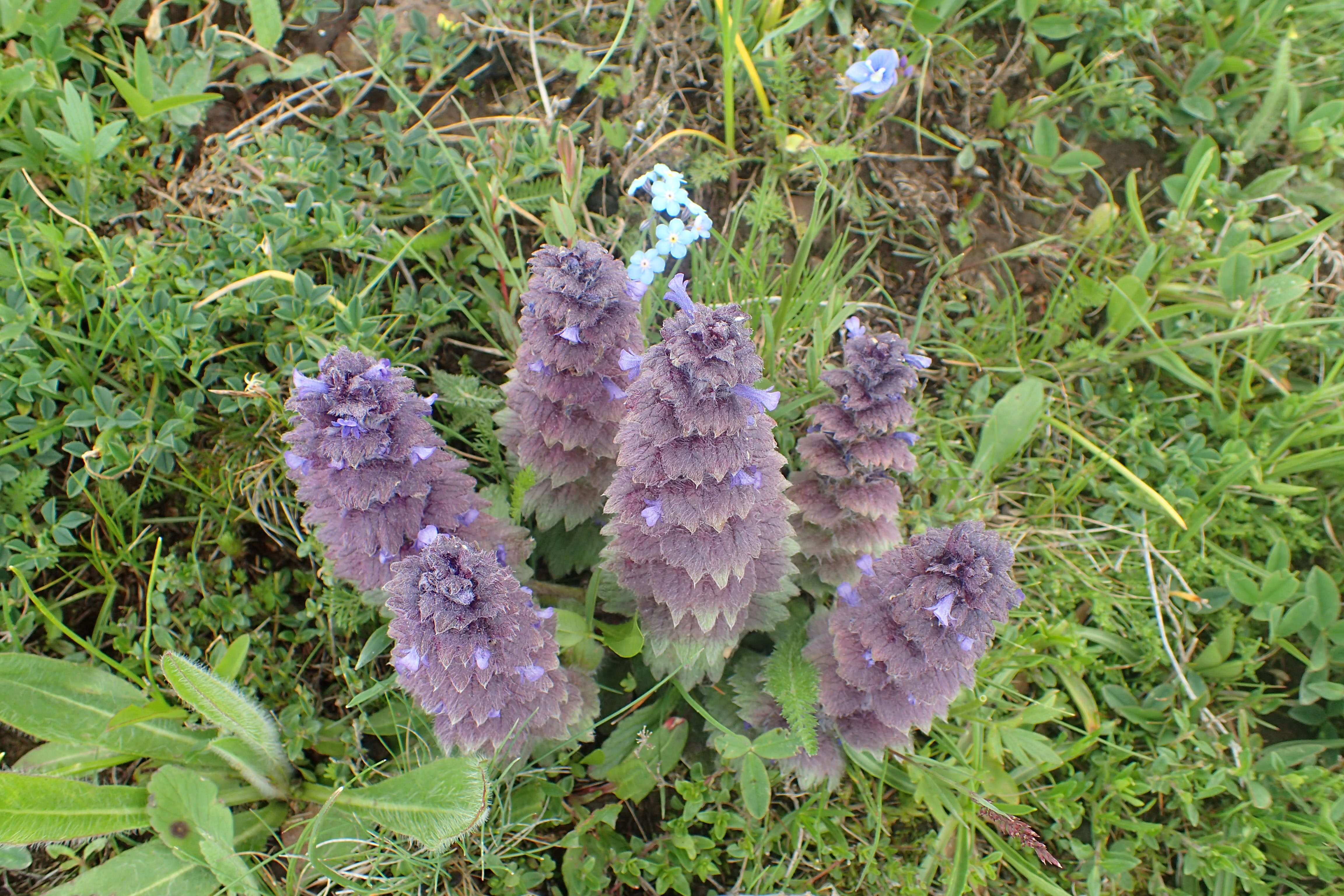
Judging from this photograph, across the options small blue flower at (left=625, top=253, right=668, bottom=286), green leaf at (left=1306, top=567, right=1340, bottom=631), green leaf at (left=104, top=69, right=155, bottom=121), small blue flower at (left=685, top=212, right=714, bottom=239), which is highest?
green leaf at (left=104, top=69, right=155, bottom=121)

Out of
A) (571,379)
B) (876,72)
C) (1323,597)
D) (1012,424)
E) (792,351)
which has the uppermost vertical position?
(876,72)

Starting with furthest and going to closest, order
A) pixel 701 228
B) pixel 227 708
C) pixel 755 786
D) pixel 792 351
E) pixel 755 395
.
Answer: pixel 792 351, pixel 701 228, pixel 755 786, pixel 227 708, pixel 755 395

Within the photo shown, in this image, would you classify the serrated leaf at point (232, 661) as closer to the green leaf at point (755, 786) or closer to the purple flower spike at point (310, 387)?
the purple flower spike at point (310, 387)


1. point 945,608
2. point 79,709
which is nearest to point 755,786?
point 945,608

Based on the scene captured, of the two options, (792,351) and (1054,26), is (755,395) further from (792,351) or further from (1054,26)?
(1054,26)

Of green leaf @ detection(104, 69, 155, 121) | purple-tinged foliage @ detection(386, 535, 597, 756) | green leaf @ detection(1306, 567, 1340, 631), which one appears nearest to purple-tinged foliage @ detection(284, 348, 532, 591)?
purple-tinged foliage @ detection(386, 535, 597, 756)

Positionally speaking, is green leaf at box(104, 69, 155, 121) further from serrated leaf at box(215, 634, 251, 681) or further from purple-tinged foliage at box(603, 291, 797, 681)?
purple-tinged foliage at box(603, 291, 797, 681)
